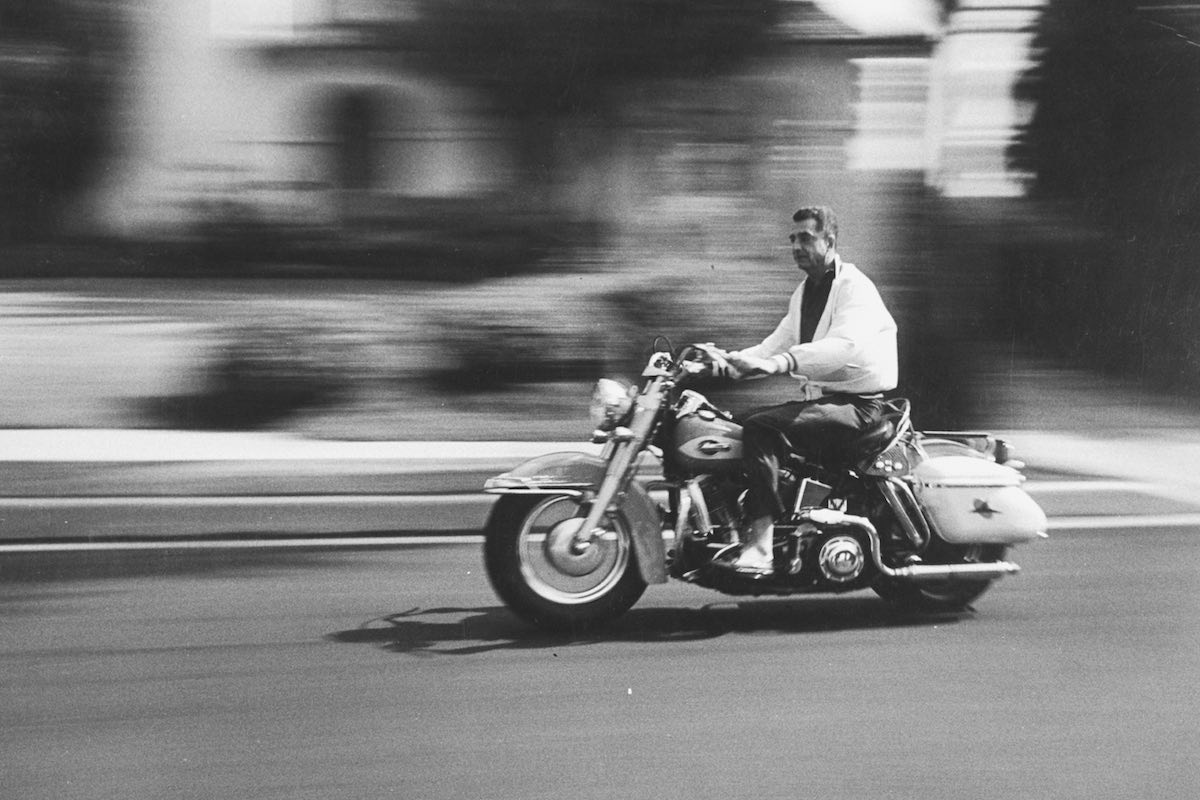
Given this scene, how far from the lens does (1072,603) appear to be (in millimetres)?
5672

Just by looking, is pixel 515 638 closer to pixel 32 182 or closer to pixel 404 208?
pixel 404 208

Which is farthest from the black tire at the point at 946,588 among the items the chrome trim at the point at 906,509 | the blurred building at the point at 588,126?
the blurred building at the point at 588,126

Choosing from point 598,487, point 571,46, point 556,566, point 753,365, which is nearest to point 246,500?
point 556,566

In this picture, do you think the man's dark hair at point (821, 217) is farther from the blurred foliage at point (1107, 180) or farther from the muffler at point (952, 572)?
the blurred foliage at point (1107, 180)

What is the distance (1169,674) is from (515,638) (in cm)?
240

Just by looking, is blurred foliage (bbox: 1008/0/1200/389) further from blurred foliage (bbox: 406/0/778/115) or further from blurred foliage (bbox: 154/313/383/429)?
blurred foliage (bbox: 154/313/383/429)

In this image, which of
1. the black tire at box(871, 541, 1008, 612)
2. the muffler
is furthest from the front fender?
the black tire at box(871, 541, 1008, 612)

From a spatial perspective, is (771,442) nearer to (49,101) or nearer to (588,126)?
(588,126)

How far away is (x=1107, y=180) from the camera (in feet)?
37.9

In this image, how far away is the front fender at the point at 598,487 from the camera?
500cm

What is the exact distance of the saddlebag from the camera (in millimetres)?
5406

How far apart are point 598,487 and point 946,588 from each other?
1.66 metres

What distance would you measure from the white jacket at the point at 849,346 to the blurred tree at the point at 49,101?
846 centimetres

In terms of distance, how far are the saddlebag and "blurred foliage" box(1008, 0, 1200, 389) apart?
605 centimetres
